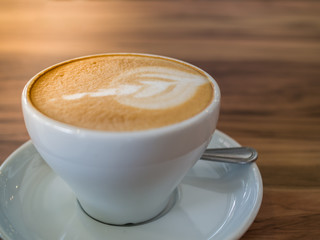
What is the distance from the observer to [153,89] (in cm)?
61

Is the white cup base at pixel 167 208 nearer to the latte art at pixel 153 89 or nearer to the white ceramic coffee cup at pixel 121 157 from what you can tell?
the white ceramic coffee cup at pixel 121 157

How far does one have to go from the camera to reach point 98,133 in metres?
0.48

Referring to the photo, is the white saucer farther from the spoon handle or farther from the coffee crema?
the coffee crema

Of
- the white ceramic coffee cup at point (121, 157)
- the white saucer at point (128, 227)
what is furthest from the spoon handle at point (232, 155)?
the white ceramic coffee cup at point (121, 157)

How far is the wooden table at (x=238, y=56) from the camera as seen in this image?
0.74 metres

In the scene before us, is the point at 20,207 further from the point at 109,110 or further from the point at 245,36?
the point at 245,36

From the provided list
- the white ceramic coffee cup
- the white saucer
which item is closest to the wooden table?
the white saucer

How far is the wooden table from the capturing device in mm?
737

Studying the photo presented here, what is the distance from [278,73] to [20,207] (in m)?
0.87

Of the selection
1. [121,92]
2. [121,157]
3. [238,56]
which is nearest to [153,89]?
[121,92]

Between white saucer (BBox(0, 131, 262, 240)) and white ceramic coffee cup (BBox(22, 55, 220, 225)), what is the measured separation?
4cm

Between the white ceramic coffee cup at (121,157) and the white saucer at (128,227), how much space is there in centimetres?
4

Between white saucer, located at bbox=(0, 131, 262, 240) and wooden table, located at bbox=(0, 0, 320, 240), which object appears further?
wooden table, located at bbox=(0, 0, 320, 240)

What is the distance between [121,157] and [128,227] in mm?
167
